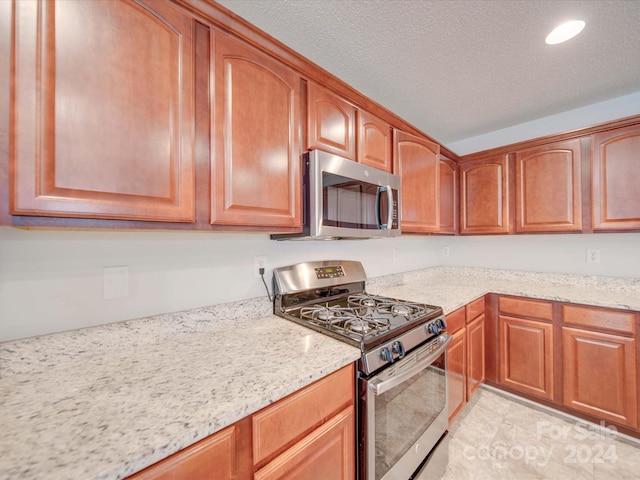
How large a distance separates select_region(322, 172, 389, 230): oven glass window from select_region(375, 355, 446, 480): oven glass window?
82 cm

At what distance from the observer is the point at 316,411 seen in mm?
910

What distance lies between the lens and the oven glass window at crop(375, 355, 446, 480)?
112cm

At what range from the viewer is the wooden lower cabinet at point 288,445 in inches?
25.8

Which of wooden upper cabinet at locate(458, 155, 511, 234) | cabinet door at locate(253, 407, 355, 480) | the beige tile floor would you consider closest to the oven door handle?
cabinet door at locate(253, 407, 355, 480)

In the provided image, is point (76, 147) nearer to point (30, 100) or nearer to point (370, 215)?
point (30, 100)

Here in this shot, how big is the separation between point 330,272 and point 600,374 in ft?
6.29

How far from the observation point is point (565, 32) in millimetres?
1395

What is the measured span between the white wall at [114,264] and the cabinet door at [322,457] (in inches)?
29.5

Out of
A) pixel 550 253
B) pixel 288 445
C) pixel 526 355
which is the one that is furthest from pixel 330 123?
pixel 550 253

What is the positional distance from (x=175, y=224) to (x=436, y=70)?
1797 millimetres

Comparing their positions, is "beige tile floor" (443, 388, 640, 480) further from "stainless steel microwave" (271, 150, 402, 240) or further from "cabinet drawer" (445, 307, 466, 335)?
"stainless steel microwave" (271, 150, 402, 240)

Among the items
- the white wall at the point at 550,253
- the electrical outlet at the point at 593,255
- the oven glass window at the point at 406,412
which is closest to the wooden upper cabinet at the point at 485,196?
the white wall at the point at 550,253

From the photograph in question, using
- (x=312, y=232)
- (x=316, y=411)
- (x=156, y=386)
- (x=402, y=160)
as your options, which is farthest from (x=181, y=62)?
(x=402, y=160)

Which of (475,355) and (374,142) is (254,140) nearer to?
(374,142)
